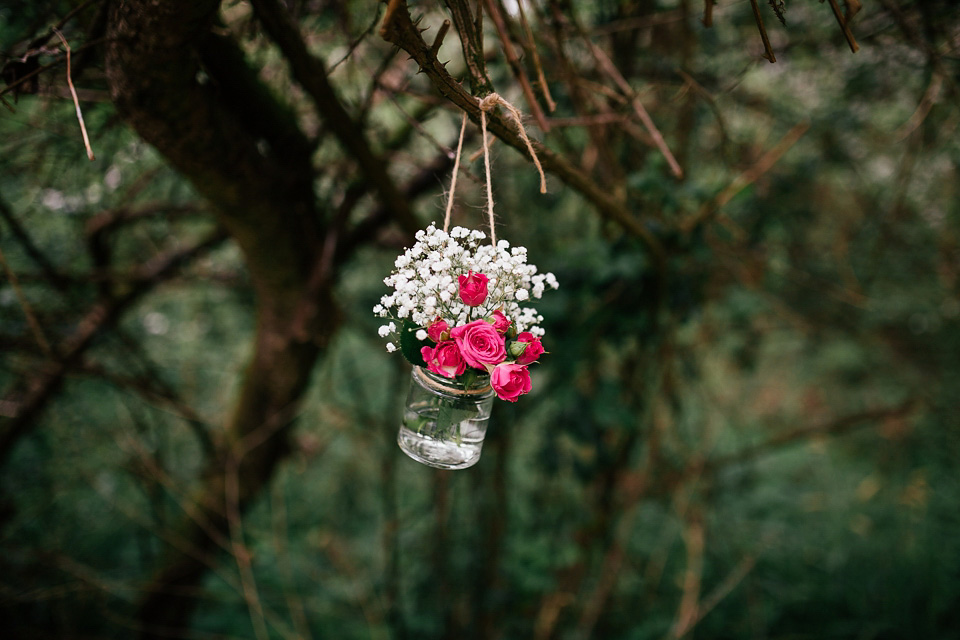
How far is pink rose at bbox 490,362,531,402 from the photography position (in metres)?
0.74

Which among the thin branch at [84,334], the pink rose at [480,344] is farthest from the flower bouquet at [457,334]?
the thin branch at [84,334]

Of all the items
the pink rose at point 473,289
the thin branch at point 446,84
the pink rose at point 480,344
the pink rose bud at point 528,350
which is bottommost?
the pink rose at point 480,344

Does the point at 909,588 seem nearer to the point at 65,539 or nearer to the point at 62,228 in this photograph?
the point at 65,539

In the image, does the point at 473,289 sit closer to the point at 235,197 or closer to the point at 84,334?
the point at 235,197

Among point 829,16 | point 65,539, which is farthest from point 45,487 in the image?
point 829,16

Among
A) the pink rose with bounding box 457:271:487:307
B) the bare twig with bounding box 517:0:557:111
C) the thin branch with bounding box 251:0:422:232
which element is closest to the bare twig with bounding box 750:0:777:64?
the bare twig with bounding box 517:0:557:111

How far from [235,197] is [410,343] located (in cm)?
84

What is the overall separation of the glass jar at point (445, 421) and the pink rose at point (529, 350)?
7cm

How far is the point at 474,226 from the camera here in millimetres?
902

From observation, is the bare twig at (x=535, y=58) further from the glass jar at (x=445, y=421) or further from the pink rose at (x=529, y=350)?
the glass jar at (x=445, y=421)

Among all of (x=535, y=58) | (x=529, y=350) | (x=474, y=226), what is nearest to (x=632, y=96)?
(x=535, y=58)

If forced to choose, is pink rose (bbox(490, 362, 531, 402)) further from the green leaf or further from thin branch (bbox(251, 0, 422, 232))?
thin branch (bbox(251, 0, 422, 232))

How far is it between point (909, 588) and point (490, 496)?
2652mm

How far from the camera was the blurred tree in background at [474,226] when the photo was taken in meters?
1.37
